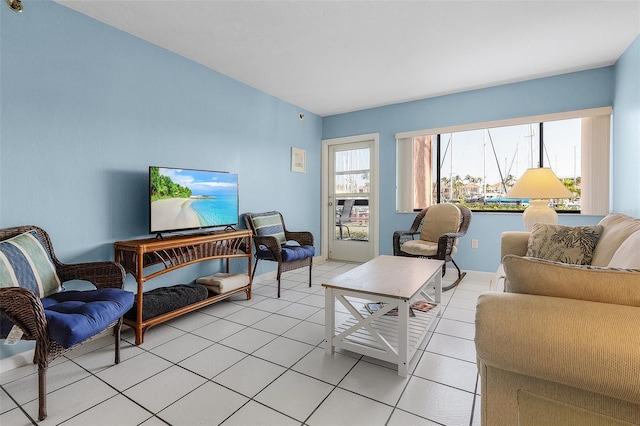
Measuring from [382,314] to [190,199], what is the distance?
1959mm

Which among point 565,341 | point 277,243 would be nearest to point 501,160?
point 277,243

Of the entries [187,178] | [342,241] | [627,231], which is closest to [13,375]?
[187,178]

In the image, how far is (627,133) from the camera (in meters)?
2.76

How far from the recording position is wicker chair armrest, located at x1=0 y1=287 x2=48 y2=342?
1.43 meters

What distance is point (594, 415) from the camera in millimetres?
895

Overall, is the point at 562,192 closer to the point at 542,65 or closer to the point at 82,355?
the point at 542,65

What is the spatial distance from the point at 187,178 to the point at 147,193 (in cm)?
36

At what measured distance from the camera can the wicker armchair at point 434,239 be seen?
3289 mm

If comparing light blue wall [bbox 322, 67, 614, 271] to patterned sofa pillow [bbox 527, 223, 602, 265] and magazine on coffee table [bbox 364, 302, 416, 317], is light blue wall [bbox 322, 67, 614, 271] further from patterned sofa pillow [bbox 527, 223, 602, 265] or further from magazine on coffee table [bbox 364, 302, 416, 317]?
magazine on coffee table [bbox 364, 302, 416, 317]

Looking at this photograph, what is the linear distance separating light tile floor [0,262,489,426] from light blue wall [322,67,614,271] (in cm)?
172

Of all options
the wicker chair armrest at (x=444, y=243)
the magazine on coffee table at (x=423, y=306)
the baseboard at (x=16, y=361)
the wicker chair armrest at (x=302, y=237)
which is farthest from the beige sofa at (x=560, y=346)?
the wicker chair armrest at (x=302, y=237)

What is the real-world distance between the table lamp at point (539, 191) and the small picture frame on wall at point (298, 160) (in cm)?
274

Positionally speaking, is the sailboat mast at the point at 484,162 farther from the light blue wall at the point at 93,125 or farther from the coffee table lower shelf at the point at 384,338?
the light blue wall at the point at 93,125

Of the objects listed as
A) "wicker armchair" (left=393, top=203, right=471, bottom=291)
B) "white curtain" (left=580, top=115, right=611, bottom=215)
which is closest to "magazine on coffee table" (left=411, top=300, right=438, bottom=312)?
"wicker armchair" (left=393, top=203, right=471, bottom=291)
